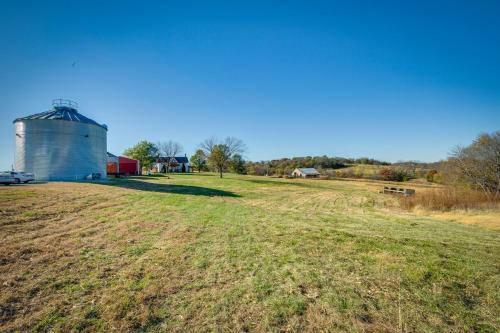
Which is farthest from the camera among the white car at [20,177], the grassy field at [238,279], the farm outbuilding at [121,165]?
the farm outbuilding at [121,165]

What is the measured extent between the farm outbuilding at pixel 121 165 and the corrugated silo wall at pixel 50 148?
72.0ft

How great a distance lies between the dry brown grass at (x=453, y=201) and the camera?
58.6 ft

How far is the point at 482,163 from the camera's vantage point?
23094mm

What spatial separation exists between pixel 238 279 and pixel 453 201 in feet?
65.0

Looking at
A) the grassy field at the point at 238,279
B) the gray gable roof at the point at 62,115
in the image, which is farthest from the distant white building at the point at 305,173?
the grassy field at the point at 238,279

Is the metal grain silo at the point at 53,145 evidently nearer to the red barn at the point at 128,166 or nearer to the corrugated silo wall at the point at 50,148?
the corrugated silo wall at the point at 50,148

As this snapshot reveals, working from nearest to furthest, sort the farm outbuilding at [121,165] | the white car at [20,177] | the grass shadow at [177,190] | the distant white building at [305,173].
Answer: the grass shadow at [177,190] < the white car at [20,177] < the farm outbuilding at [121,165] < the distant white building at [305,173]

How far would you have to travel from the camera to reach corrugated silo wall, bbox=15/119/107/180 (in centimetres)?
2722

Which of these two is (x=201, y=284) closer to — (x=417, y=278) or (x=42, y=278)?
(x=42, y=278)

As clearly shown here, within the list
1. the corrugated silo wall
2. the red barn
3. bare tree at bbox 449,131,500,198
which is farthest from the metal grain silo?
bare tree at bbox 449,131,500,198

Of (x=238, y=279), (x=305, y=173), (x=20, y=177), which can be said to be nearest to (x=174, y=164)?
(x=305, y=173)

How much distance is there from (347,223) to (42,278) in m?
11.2

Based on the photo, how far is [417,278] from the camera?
5590mm

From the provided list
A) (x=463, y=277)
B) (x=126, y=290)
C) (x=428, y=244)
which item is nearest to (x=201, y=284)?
(x=126, y=290)
